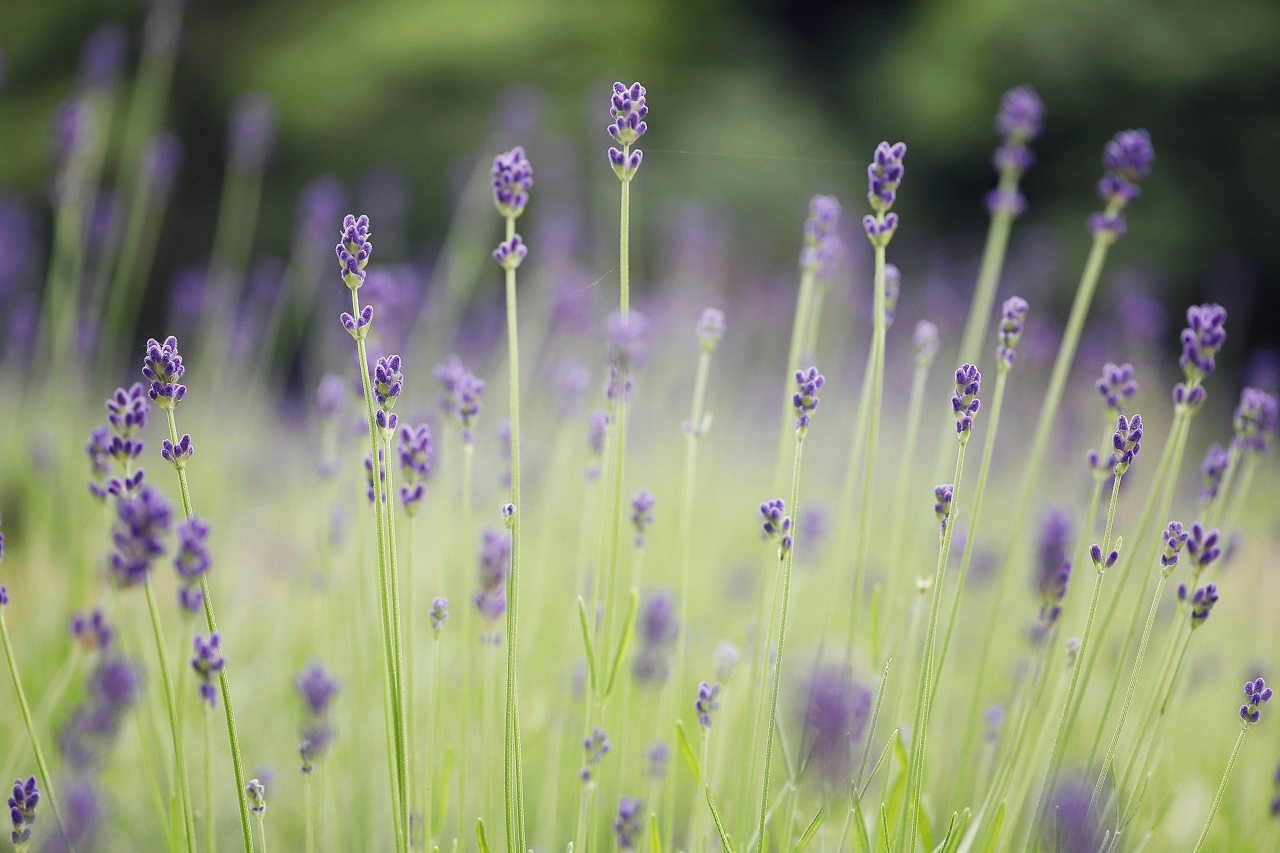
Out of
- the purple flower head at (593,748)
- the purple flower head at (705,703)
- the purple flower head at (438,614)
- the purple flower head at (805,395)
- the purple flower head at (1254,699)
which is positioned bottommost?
the purple flower head at (593,748)

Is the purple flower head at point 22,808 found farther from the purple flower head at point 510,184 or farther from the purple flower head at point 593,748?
the purple flower head at point 510,184

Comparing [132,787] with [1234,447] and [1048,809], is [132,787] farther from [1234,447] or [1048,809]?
[1234,447]

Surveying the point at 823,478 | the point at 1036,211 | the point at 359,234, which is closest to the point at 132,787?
the point at 359,234

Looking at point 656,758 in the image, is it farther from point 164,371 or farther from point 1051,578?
point 164,371

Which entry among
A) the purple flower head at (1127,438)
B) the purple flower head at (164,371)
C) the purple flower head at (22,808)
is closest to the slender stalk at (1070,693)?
the purple flower head at (1127,438)

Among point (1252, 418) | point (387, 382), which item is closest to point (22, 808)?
point (387, 382)
